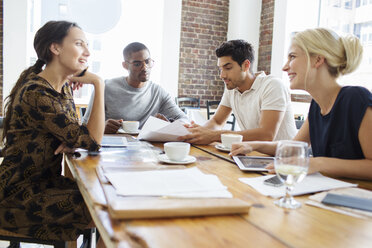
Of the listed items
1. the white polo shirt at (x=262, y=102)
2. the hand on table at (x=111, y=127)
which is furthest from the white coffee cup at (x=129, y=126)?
the white polo shirt at (x=262, y=102)

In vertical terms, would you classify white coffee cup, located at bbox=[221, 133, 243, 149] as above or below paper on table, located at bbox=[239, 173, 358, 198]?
above

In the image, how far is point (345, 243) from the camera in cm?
64

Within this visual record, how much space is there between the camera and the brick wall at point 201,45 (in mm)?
5918

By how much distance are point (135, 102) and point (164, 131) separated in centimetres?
95

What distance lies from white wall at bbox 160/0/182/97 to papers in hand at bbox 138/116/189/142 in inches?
155

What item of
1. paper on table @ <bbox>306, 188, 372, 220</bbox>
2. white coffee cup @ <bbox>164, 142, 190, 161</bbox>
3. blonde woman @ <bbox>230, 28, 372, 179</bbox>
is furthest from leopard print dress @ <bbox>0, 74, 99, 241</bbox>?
paper on table @ <bbox>306, 188, 372, 220</bbox>

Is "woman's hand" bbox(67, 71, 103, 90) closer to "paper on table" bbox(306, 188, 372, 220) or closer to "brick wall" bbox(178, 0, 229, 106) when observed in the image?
"paper on table" bbox(306, 188, 372, 220)

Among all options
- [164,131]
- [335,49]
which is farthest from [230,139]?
[335,49]

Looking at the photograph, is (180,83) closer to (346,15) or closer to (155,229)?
(346,15)

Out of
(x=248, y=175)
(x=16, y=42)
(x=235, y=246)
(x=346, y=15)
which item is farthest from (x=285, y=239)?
(x=16, y=42)

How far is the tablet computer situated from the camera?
1.20 metres

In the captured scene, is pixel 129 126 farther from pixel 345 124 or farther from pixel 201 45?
pixel 201 45

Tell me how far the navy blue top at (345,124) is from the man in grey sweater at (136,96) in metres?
1.25

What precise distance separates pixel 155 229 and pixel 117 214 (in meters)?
0.09
